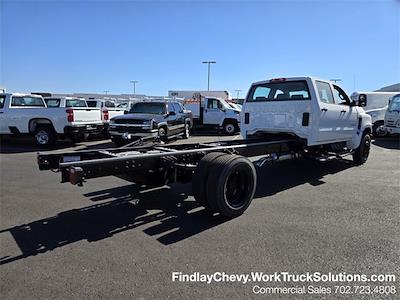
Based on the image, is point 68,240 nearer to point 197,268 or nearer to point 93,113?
point 197,268

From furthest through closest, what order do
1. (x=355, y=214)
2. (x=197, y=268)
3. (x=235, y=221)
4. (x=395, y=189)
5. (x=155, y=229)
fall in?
(x=395, y=189)
(x=355, y=214)
(x=235, y=221)
(x=155, y=229)
(x=197, y=268)

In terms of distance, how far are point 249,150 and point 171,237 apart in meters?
2.59

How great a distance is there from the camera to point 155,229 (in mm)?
4520

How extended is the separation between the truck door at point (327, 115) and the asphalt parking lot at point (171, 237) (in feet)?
4.07

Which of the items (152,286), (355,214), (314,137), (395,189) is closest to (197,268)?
(152,286)

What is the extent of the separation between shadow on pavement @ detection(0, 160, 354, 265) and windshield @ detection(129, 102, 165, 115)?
769 cm

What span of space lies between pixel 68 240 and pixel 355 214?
4.22m

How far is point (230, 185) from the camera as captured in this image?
16.9ft

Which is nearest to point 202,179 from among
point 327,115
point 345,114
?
point 327,115

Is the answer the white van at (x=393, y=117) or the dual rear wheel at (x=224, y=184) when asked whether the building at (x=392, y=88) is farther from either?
the dual rear wheel at (x=224, y=184)

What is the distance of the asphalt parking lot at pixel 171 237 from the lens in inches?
128

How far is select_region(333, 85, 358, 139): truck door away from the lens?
8211 millimetres

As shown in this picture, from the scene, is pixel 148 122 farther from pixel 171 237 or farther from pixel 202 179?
pixel 171 237

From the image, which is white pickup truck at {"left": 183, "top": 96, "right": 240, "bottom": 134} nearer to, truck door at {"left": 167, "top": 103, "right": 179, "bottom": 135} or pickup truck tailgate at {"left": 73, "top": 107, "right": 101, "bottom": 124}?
truck door at {"left": 167, "top": 103, "right": 179, "bottom": 135}
